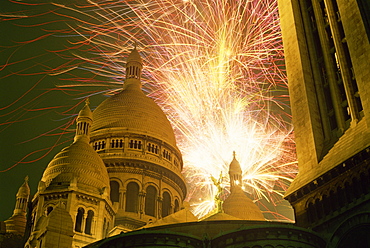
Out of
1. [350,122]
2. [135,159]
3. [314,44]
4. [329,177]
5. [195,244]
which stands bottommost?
[195,244]

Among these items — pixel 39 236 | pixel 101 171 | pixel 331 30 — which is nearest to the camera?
pixel 331 30

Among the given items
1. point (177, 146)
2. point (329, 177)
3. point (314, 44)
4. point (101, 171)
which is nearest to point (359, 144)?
point (329, 177)

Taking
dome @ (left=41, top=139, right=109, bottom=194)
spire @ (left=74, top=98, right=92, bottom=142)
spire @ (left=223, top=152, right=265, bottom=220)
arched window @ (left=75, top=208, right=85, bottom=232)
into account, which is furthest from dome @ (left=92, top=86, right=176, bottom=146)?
Result: arched window @ (left=75, top=208, right=85, bottom=232)

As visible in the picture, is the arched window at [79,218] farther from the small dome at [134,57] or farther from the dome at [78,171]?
the small dome at [134,57]

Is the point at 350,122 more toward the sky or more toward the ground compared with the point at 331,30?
more toward the ground

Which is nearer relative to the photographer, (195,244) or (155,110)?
(195,244)

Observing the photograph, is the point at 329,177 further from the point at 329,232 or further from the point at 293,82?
the point at 293,82

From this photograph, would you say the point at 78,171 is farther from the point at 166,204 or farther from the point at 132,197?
the point at 166,204
